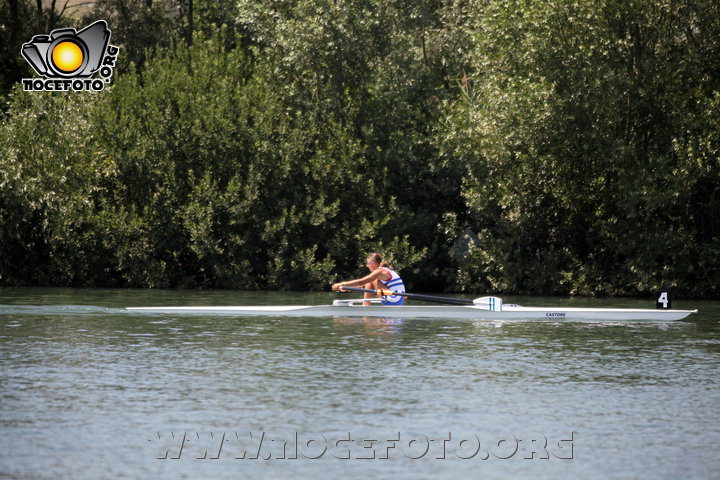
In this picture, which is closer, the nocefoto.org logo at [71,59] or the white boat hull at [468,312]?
the white boat hull at [468,312]

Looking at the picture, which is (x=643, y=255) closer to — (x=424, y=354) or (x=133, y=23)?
(x=424, y=354)

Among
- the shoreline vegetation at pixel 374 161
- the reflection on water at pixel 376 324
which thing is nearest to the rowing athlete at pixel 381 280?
the reflection on water at pixel 376 324

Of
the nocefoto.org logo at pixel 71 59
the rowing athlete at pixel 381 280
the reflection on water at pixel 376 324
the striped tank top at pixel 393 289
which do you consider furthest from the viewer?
the nocefoto.org logo at pixel 71 59

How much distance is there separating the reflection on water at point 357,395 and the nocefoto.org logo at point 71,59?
22.8m

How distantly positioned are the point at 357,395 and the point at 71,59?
38.7m

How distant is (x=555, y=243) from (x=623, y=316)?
1659 cm

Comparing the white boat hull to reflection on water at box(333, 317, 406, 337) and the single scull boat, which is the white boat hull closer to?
the single scull boat

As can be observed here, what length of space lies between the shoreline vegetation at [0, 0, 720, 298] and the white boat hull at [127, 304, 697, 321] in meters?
12.2

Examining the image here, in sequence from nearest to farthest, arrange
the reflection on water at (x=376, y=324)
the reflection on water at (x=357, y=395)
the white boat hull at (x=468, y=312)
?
the reflection on water at (x=357, y=395) → the reflection on water at (x=376, y=324) → the white boat hull at (x=468, y=312)

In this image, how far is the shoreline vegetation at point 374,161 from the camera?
40.3 m

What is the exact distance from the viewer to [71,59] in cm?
5050

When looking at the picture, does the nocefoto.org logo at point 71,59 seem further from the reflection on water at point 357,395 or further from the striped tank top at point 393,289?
the striped tank top at point 393,289

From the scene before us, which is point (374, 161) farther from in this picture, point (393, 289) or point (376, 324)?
point (376, 324)

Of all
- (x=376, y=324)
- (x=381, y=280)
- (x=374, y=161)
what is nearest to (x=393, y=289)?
(x=381, y=280)
